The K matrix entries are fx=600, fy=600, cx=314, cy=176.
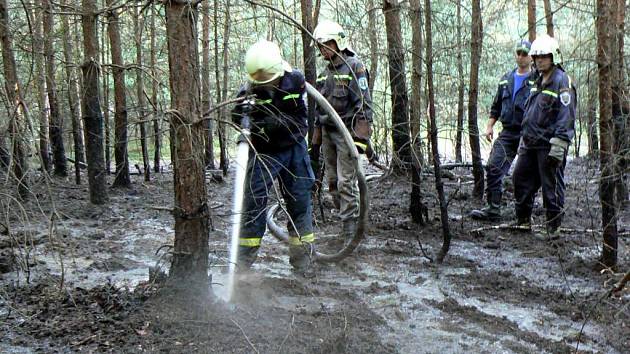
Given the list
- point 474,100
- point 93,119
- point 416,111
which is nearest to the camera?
point 416,111

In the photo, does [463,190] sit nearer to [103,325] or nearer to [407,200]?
[407,200]

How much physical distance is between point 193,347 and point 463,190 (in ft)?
25.6

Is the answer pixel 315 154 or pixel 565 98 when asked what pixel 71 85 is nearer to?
pixel 315 154

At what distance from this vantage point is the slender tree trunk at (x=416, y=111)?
6.34m

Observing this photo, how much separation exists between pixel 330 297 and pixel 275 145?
151 centimetres

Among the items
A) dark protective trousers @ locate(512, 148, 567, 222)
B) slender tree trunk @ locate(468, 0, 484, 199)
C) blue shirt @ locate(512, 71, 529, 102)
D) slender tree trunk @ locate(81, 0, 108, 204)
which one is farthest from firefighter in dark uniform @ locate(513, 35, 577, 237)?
slender tree trunk @ locate(81, 0, 108, 204)

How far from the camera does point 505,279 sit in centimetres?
585

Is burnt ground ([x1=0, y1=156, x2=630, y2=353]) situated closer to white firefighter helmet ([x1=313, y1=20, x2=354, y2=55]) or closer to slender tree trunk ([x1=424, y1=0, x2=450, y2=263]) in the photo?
slender tree trunk ([x1=424, y1=0, x2=450, y2=263])

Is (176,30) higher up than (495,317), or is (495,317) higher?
(176,30)

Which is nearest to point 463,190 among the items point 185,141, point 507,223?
point 507,223

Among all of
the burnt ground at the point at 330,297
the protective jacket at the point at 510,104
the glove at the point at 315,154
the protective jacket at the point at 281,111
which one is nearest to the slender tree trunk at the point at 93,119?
the burnt ground at the point at 330,297

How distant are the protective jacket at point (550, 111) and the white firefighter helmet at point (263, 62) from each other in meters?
3.54

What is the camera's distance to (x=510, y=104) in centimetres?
827

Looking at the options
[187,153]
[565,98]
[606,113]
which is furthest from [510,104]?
[187,153]
